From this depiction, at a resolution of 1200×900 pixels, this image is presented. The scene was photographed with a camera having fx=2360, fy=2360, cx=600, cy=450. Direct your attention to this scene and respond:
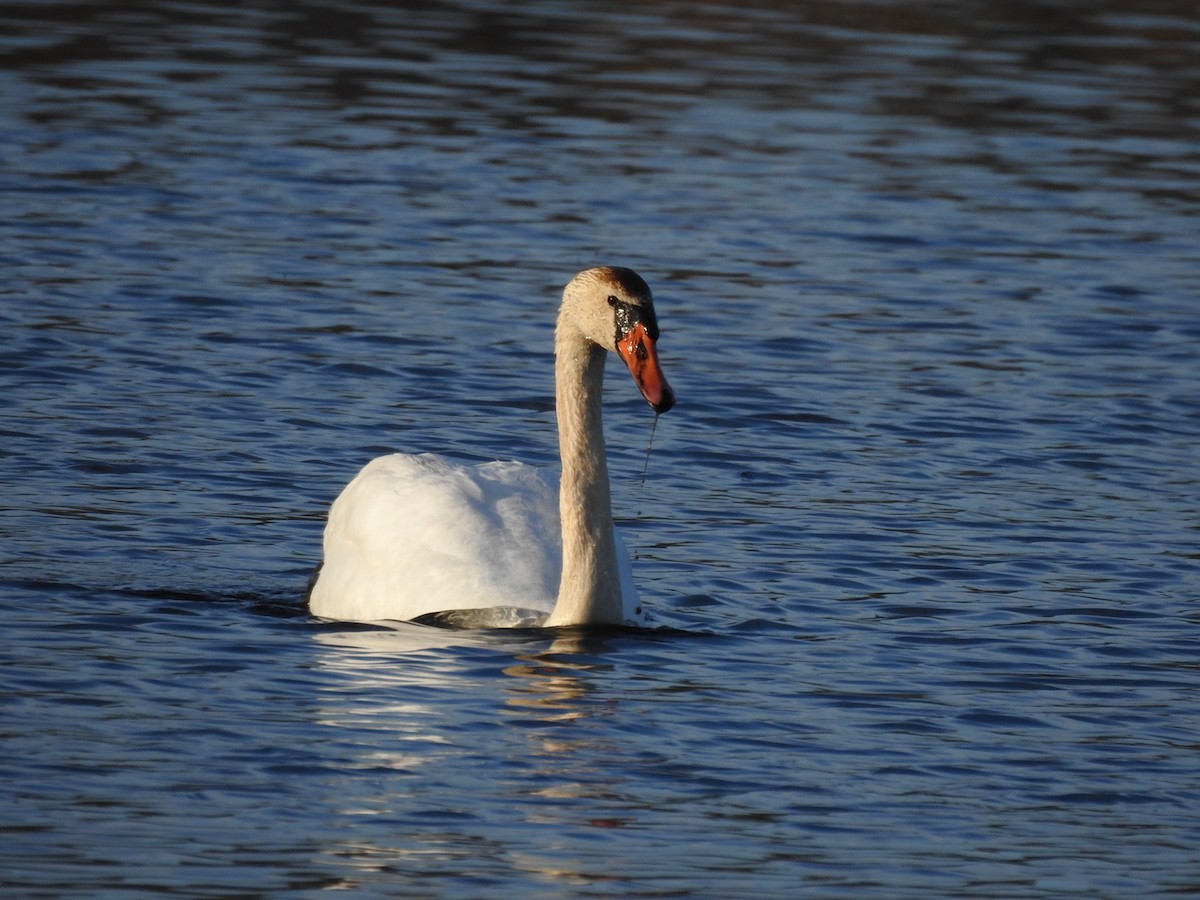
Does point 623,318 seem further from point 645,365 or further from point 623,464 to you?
point 623,464

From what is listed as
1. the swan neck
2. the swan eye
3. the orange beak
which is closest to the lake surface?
the swan neck

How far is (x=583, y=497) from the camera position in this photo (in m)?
10.1

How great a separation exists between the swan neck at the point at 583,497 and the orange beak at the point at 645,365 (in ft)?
1.42

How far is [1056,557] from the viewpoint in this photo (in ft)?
38.2

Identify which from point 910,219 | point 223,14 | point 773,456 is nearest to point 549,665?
point 773,456

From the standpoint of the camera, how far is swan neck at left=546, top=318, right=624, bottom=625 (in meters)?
9.92

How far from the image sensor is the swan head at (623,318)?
9641mm

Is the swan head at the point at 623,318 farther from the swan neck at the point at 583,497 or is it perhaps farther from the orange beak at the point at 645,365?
the swan neck at the point at 583,497

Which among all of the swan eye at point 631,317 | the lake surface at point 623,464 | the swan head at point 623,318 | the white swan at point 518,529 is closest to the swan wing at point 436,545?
the white swan at point 518,529

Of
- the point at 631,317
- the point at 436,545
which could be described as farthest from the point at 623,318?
the point at 436,545

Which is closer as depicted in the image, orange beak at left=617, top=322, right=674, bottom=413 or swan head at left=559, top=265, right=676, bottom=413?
orange beak at left=617, top=322, right=674, bottom=413

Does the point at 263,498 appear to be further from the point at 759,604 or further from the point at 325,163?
the point at 325,163

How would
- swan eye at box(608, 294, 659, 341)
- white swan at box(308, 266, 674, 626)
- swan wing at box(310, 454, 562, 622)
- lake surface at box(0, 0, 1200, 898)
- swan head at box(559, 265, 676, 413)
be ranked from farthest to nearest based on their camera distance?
swan wing at box(310, 454, 562, 622)
white swan at box(308, 266, 674, 626)
swan eye at box(608, 294, 659, 341)
swan head at box(559, 265, 676, 413)
lake surface at box(0, 0, 1200, 898)

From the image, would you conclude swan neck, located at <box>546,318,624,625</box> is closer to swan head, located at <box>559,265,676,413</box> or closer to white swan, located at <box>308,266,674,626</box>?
white swan, located at <box>308,266,674,626</box>
